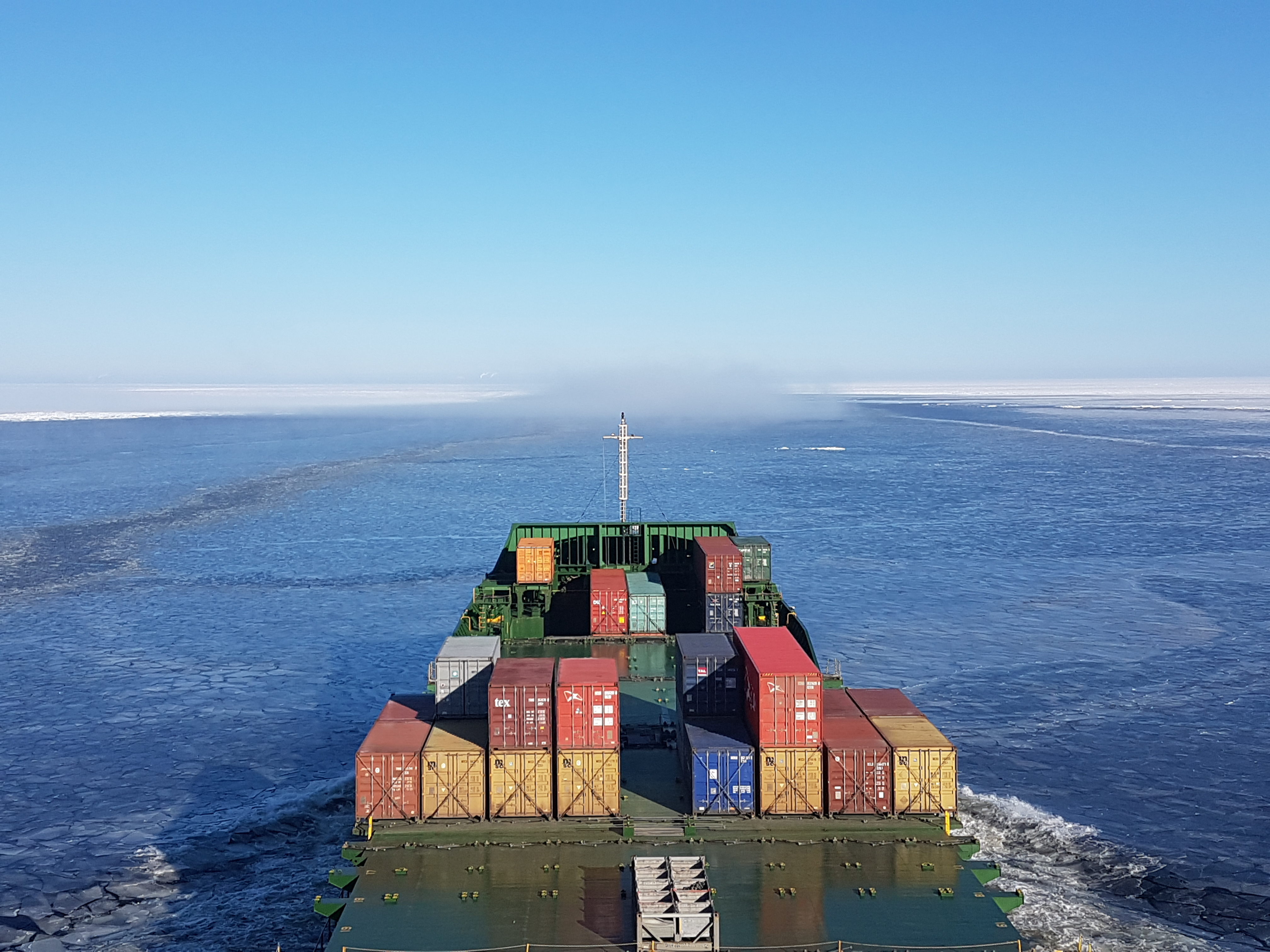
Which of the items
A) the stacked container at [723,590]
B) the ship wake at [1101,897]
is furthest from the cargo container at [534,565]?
the ship wake at [1101,897]

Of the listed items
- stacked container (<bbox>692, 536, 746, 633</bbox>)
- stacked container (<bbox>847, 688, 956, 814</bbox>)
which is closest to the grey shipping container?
stacked container (<bbox>692, 536, 746, 633</bbox>)

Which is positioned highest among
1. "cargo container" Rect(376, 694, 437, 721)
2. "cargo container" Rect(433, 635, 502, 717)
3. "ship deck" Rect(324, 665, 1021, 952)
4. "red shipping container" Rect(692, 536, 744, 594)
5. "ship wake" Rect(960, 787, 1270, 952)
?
"red shipping container" Rect(692, 536, 744, 594)

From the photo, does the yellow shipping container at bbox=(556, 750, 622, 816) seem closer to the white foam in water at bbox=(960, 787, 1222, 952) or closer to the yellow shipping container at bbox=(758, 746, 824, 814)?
the yellow shipping container at bbox=(758, 746, 824, 814)

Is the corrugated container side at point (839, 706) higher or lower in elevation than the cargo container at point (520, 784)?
higher

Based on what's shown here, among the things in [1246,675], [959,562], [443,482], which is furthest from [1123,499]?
[443,482]

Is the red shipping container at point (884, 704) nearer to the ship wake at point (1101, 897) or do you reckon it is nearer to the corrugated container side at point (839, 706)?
the corrugated container side at point (839, 706)

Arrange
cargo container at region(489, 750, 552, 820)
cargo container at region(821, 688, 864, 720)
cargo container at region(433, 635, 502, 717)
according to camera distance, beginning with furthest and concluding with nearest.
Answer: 1. cargo container at region(821, 688, 864, 720)
2. cargo container at region(433, 635, 502, 717)
3. cargo container at region(489, 750, 552, 820)
